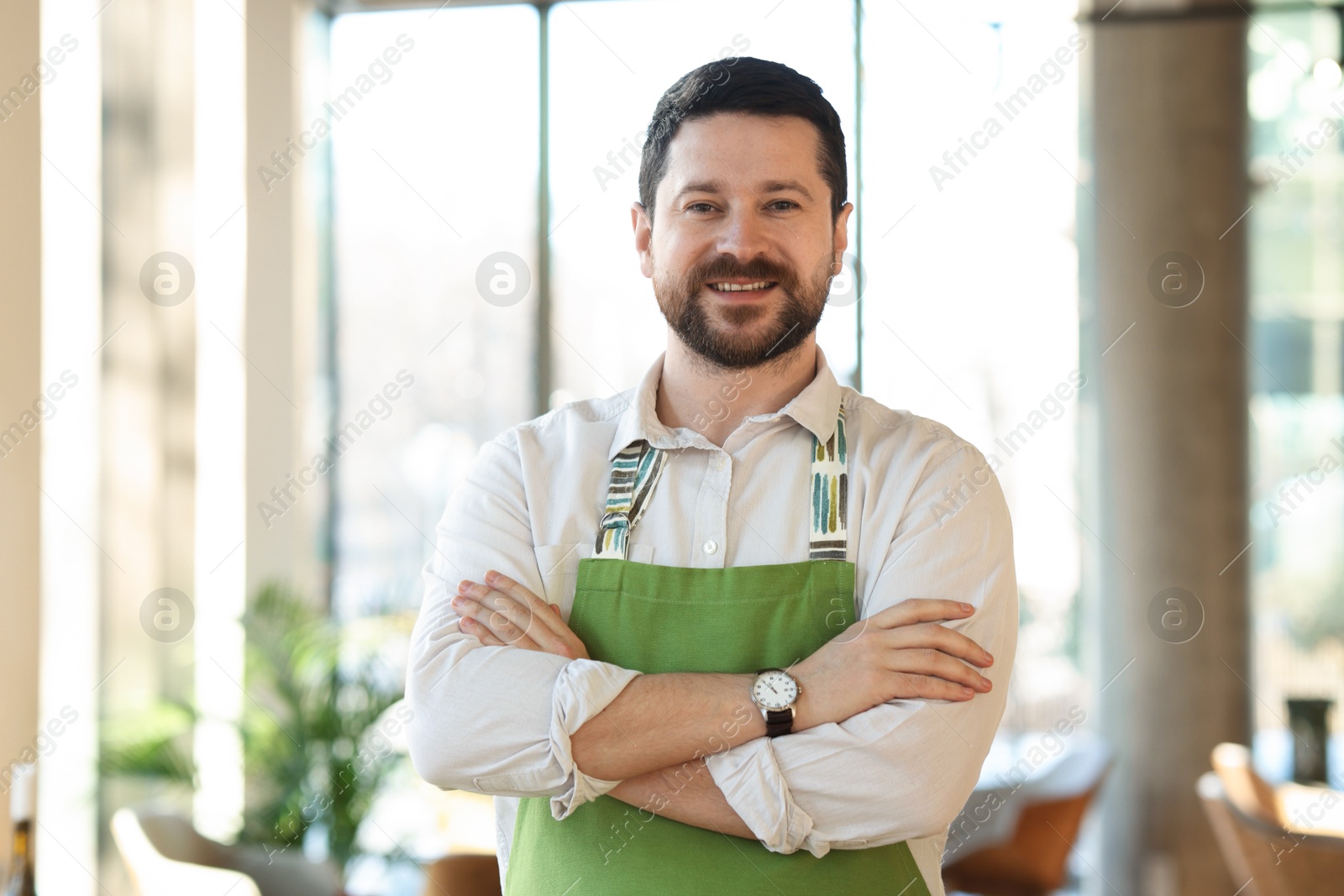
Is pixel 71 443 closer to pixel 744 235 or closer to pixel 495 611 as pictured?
pixel 495 611

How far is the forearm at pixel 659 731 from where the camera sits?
1.36m

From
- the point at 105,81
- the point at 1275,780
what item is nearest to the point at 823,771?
the point at 105,81

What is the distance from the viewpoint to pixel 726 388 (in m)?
1.62

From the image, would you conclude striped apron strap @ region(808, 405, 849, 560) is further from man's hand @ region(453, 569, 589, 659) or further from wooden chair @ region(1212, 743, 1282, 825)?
wooden chair @ region(1212, 743, 1282, 825)

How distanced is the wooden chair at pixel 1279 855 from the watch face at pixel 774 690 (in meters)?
2.30

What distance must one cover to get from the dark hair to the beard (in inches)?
5.3

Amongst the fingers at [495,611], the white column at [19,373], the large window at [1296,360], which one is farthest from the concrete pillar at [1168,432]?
the white column at [19,373]

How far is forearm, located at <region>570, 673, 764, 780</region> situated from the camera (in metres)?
1.36

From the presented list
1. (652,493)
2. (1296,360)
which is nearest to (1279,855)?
(1296,360)

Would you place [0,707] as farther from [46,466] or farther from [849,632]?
[849,632]

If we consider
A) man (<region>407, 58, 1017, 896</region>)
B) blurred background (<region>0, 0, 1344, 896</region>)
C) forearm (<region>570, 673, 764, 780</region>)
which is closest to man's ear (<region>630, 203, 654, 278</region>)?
man (<region>407, 58, 1017, 896</region>)

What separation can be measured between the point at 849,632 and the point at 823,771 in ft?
0.61

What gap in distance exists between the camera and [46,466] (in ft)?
10.2

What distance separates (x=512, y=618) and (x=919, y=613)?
537mm
